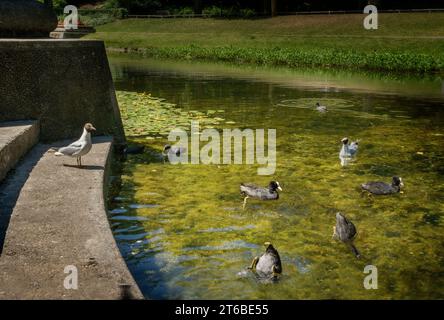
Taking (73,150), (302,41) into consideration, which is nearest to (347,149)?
(73,150)

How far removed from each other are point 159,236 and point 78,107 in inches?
164

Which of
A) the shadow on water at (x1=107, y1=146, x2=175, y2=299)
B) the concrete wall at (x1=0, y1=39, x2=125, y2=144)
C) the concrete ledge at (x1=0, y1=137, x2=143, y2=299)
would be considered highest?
the concrete wall at (x1=0, y1=39, x2=125, y2=144)

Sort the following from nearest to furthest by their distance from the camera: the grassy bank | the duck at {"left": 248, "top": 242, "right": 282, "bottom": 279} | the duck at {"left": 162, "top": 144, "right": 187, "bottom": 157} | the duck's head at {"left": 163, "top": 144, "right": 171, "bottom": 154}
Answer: the duck at {"left": 248, "top": 242, "right": 282, "bottom": 279} < the duck at {"left": 162, "top": 144, "right": 187, "bottom": 157} < the duck's head at {"left": 163, "top": 144, "right": 171, "bottom": 154} < the grassy bank

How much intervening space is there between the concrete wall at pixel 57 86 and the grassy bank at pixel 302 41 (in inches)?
960

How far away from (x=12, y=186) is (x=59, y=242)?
217cm

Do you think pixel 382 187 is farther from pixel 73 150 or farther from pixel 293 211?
pixel 73 150

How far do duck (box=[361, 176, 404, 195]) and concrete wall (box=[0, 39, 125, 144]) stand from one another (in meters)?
4.83

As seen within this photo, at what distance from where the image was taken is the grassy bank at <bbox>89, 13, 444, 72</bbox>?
32306 millimetres

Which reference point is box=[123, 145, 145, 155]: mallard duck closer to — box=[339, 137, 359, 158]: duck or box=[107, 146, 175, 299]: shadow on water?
box=[107, 146, 175, 299]: shadow on water

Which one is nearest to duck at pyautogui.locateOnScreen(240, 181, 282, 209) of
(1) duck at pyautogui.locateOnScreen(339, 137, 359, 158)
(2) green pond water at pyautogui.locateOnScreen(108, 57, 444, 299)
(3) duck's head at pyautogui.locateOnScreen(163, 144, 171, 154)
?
(2) green pond water at pyautogui.locateOnScreen(108, 57, 444, 299)

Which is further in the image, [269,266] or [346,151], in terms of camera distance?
[346,151]

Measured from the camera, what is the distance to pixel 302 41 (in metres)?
40.6
